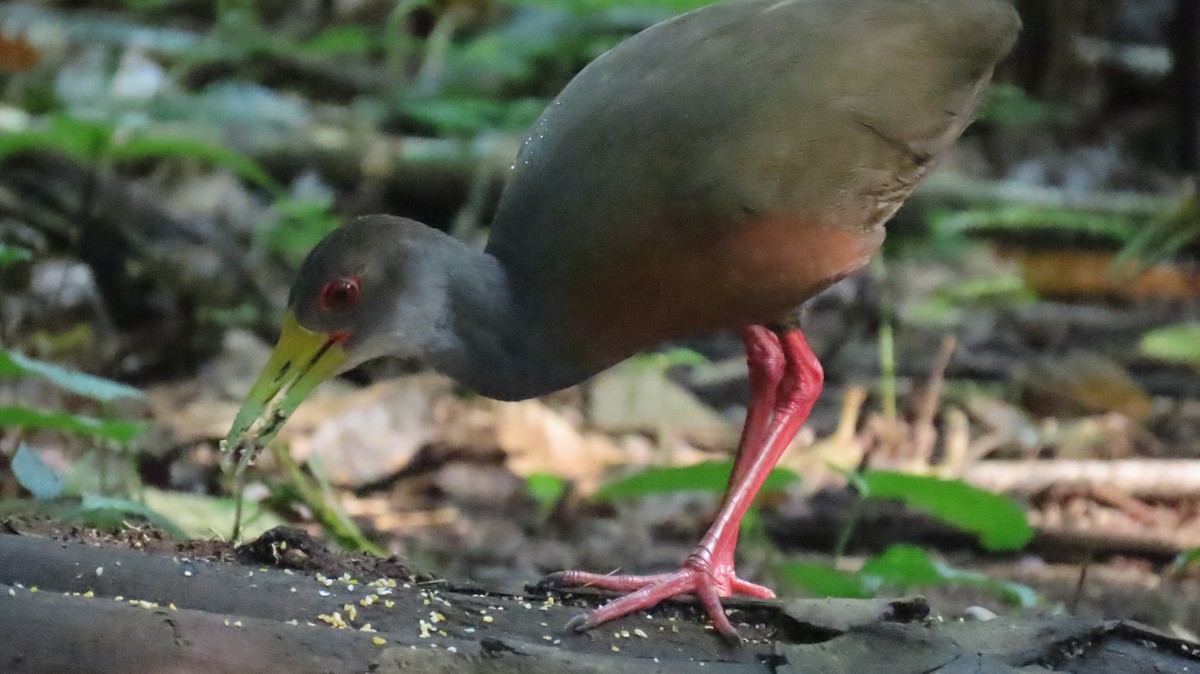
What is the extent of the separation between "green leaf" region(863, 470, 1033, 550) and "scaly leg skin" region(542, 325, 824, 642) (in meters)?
0.29

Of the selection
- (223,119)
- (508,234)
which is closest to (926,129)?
(508,234)

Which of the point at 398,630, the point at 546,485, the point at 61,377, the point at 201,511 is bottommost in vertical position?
the point at 546,485

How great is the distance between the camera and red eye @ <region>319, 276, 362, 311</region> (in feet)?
7.48

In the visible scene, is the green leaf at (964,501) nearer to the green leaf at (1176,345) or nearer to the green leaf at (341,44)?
the green leaf at (1176,345)

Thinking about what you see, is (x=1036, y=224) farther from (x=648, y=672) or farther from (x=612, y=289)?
(x=648, y=672)

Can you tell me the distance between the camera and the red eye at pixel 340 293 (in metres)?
2.28

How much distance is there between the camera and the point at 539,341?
2387 mm

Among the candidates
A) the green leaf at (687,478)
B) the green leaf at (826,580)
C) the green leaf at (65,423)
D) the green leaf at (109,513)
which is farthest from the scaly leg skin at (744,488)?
the green leaf at (65,423)

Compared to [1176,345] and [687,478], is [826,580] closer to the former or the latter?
[687,478]

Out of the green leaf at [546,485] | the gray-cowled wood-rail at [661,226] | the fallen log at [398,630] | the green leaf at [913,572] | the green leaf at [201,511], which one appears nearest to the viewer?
the fallen log at [398,630]

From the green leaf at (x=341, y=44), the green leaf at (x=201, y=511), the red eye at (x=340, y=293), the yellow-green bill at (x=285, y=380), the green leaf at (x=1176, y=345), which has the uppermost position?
the red eye at (x=340, y=293)

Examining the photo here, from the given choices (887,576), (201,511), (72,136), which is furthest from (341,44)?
(887,576)

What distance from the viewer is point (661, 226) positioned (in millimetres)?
2252

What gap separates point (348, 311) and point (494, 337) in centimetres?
28
